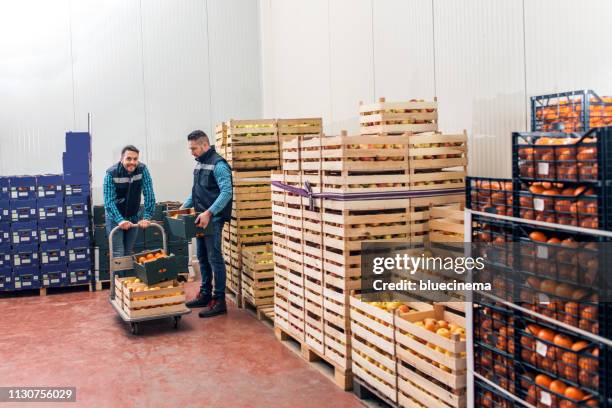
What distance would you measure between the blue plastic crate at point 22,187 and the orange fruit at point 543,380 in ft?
28.9

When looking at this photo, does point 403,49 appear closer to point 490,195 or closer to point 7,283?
point 490,195

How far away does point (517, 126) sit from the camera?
19.4 ft

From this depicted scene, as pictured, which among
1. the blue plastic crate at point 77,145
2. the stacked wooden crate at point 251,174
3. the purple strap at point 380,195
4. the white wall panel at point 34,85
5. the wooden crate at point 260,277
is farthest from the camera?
the white wall panel at point 34,85

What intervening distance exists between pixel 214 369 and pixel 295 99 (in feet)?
21.1

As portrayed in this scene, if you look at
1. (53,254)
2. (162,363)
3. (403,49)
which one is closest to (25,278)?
(53,254)

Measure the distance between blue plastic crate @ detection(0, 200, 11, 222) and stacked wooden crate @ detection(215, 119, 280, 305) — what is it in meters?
3.88

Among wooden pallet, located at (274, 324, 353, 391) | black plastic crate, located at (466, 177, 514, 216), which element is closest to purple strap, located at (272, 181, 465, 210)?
black plastic crate, located at (466, 177, 514, 216)

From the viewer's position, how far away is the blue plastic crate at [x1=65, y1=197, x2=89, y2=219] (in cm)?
1061

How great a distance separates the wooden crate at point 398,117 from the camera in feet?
19.9

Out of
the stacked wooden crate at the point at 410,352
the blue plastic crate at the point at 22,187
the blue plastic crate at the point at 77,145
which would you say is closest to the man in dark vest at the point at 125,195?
the blue plastic crate at the point at 77,145

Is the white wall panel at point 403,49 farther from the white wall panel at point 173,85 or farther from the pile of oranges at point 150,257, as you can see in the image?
the white wall panel at point 173,85

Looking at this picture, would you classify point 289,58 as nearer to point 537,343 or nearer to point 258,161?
point 258,161

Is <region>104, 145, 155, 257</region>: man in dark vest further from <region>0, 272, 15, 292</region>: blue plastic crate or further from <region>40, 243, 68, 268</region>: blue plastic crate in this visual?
<region>0, 272, 15, 292</region>: blue plastic crate

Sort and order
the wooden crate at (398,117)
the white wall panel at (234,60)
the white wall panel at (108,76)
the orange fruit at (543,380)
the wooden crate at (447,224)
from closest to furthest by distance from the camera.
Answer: the orange fruit at (543,380), the wooden crate at (447,224), the wooden crate at (398,117), the white wall panel at (108,76), the white wall panel at (234,60)
